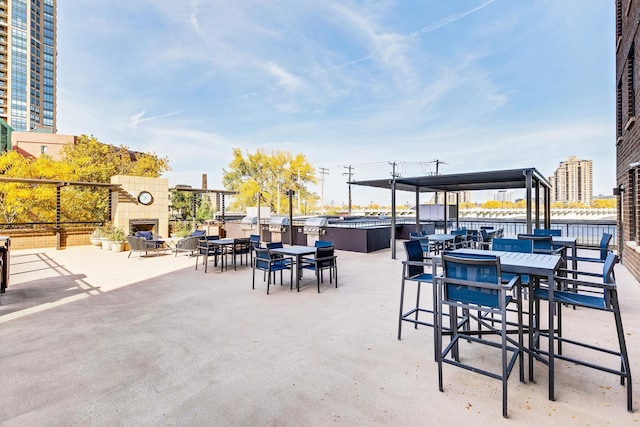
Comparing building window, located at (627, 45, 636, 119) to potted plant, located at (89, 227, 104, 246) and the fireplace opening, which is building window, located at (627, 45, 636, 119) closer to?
potted plant, located at (89, 227, 104, 246)

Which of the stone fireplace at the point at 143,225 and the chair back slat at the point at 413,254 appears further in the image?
the stone fireplace at the point at 143,225

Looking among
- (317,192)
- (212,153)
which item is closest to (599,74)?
(317,192)

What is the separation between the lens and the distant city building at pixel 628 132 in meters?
5.29

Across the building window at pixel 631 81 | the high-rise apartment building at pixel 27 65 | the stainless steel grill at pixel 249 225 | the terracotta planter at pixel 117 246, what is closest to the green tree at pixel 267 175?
the stainless steel grill at pixel 249 225

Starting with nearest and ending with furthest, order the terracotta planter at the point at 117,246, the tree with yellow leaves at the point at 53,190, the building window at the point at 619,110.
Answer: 1. the building window at the point at 619,110
2. the terracotta planter at the point at 117,246
3. the tree with yellow leaves at the point at 53,190

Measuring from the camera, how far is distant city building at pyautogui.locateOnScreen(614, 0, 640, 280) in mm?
5286

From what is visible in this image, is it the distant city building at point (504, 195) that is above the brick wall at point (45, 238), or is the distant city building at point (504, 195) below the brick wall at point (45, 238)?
above

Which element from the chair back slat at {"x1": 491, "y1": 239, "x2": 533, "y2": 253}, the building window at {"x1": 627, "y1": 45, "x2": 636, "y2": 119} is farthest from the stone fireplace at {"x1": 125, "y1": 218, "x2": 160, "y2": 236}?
the building window at {"x1": 627, "y1": 45, "x2": 636, "y2": 119}

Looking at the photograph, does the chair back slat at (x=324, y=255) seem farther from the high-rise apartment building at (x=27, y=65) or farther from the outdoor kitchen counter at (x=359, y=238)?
the high-rise apartment building at (x=27, y=65)

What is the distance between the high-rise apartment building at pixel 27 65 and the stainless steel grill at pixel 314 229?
71.3m

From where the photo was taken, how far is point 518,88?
17.5 meters

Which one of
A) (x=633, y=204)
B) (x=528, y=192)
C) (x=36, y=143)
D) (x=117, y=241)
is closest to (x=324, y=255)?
(x=528, y=192)

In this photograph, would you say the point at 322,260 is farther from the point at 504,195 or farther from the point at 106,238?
the point at 504,195

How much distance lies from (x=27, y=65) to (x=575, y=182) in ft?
314
